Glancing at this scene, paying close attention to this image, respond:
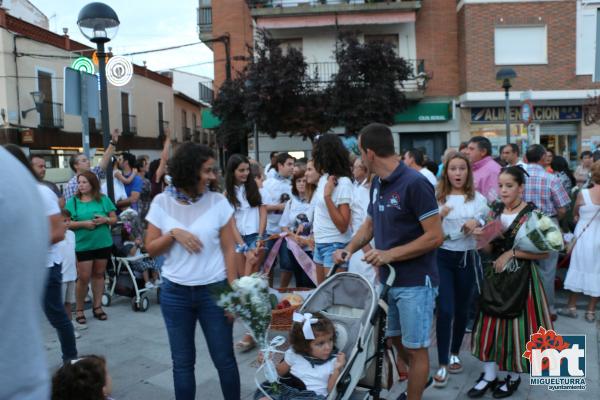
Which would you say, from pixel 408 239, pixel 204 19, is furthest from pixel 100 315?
pixel 204 19

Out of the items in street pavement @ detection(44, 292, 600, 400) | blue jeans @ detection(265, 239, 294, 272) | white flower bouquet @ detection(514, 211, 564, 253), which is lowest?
street pavement @ detection(44, 292, 600, 400)

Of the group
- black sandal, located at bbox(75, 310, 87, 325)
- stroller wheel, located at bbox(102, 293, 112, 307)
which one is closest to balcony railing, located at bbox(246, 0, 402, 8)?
stroller wheel, located at bbox(102, 293, 112, 307)

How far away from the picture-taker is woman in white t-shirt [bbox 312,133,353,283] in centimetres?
485

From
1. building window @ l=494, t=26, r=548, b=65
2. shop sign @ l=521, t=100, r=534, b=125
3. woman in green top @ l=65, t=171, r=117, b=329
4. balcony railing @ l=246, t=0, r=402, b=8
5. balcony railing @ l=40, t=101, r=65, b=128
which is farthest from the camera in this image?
balcony railing @ l=40, t=101, r=65, b=128

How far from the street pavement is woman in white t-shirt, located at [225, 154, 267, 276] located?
1066 mm

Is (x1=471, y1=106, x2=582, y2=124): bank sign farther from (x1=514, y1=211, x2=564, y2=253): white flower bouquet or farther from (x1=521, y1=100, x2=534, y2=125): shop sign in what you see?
(x1=514, y1=211, x2=564, y2=253): white flower bouquet

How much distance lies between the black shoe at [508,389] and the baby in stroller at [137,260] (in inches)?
173

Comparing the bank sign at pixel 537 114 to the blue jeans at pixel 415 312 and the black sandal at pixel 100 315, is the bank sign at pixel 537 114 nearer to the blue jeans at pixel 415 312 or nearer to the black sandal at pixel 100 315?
the black sandal at pixel 100 315

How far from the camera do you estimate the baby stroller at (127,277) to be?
674 cm

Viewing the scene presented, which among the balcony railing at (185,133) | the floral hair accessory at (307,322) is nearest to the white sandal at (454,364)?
the floral hair accessory at (307,322)

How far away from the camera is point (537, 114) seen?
65.4 feet

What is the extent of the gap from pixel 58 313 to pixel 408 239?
2878 millimetres

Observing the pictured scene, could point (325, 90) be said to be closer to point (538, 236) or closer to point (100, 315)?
point (100, 315)

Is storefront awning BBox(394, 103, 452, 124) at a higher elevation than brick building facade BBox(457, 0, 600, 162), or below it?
below
